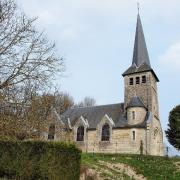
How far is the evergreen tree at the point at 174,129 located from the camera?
38.6 meters

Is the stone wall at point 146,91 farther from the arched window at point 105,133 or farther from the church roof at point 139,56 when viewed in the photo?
the arched window at point 105,133

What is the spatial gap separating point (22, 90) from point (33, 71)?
0.96 meters

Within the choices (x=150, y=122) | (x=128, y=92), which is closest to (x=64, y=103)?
(x=128, y=92)

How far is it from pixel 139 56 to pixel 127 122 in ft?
30.8

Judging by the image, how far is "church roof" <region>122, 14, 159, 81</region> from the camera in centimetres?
3953

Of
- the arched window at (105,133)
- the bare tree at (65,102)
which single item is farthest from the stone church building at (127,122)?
the bare tree at (65,102)

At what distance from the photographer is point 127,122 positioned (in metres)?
36.1

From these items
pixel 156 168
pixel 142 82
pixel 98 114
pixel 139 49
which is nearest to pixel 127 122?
pixel 98 114

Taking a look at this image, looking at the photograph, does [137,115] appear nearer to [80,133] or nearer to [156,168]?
[80,133]

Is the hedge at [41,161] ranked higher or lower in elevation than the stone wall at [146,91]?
lower

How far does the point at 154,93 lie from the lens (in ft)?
130

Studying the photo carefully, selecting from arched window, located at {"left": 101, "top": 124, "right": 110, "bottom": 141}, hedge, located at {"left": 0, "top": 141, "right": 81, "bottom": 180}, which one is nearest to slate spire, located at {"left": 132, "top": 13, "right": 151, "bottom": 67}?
arched window, located at {"left": 101, "top": 124, "right": 110, "bottom": 141}

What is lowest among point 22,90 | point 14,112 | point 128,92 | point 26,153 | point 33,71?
point 26,153

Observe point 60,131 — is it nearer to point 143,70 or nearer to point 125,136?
point 125,136
